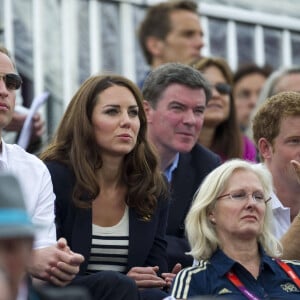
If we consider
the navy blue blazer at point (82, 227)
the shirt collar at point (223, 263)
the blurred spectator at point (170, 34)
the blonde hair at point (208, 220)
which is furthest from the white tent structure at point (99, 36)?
the shirt collar at point (223, 263)

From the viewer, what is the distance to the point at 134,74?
11828mm

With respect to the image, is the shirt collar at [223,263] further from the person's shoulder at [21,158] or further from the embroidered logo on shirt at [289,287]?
the person's shoulder at [21,158]

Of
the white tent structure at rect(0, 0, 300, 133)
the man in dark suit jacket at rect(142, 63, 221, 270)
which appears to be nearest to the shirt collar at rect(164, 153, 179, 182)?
the man in dark suit jacket at rect(142, 63, 221, 270)

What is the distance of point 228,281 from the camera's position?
7.26 meters

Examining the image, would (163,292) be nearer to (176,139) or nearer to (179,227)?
(179,227)

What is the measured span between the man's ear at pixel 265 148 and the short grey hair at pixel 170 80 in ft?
2.35

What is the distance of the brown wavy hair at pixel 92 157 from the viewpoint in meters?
7.88

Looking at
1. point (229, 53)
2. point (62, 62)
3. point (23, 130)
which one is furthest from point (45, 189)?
point (229, 53)

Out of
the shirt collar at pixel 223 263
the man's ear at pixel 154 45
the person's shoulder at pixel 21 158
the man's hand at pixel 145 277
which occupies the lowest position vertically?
the man's hand at pixel 145 277

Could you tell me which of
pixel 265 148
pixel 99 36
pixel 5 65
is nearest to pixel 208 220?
pixel 265 148

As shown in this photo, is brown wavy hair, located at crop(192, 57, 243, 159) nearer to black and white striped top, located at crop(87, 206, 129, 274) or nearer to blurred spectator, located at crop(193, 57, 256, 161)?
blurred spectator, located at crop(193, 57, 256, 161)

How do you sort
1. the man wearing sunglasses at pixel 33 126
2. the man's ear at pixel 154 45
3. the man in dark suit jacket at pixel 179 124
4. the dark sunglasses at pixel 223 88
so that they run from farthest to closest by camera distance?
the man's ear at pixel 154 45 < the dark sunglasses at pixel 223 88 < the man wearing sunglasses at pixel 33 126 < the man in dark suit jacket at pixel 179 124

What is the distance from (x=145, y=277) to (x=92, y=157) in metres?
0.71

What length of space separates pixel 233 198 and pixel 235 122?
2746 mm
